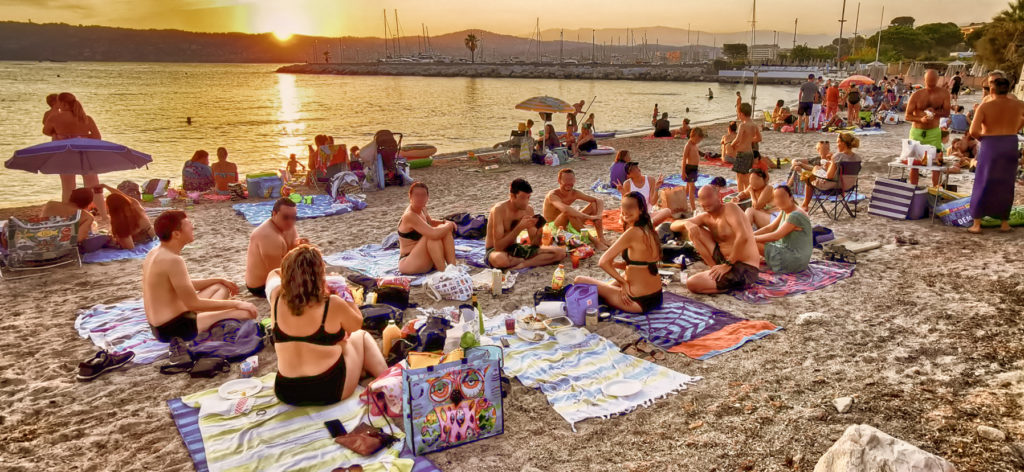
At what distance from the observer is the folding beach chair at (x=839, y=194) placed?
968 centimetres

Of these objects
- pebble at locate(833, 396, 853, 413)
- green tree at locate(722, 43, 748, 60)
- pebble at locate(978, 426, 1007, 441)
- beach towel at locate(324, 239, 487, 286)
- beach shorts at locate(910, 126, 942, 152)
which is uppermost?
green tree at locate(722, 43, 748, 60)

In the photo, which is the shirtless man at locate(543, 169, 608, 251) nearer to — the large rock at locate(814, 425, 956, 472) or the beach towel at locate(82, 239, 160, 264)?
the large rock at locate(814, 425, 956, 472)

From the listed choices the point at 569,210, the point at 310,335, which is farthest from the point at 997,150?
the point at 310,335

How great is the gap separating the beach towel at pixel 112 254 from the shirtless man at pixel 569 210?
6142 millimetres

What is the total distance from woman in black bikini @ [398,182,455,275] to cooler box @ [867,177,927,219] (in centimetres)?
726

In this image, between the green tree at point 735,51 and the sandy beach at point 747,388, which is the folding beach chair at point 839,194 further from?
the green tree at point 735,51

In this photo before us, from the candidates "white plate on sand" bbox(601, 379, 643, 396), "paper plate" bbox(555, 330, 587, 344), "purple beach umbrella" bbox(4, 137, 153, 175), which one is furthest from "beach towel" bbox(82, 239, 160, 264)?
"white plate on sand" bbox(601, 379, 643, 396)

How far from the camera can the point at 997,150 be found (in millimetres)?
8055

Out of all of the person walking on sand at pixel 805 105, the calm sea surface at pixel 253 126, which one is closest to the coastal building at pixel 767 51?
the calm sea surface at pixel 253 126

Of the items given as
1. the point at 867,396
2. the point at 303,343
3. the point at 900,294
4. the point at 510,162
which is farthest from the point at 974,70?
the point at 303,343

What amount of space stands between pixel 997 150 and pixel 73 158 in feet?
43.3

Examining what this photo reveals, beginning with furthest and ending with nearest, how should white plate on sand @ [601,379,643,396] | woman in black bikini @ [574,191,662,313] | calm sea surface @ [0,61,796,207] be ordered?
calm sea surface @ [0,61,796,207] → woman in black bikini @ [574,191,662,313] → white plate on sand @ [601,379,643,396]

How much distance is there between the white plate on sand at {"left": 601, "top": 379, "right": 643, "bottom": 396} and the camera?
15.4 ft

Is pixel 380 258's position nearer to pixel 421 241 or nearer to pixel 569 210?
pixel 421 241
